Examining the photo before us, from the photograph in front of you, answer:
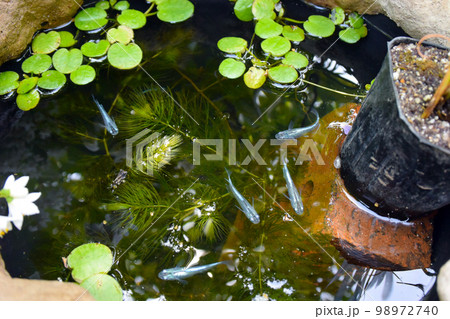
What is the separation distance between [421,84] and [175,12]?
5.51 ft

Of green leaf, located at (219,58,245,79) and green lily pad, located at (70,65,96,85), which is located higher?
green leaf, located at (219,58,245,79)

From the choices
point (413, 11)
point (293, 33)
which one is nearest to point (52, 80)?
point (293, 33)

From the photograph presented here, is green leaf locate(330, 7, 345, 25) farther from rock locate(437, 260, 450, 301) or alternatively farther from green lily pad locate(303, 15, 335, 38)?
rock locate(437, 260, 450, 301)

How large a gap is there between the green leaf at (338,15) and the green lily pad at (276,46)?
417mm

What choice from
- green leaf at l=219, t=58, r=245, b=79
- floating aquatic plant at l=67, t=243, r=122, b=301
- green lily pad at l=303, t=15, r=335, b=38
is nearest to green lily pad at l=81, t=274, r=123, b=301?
floating aquatic plant at l=67, t=243, r=122, b=301

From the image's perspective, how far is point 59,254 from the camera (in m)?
1.94

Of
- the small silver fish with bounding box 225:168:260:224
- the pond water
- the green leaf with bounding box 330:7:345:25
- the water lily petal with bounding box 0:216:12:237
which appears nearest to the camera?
the water lily petal with bounding box 0:216:12:237

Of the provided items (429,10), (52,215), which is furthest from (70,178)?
(429,10)

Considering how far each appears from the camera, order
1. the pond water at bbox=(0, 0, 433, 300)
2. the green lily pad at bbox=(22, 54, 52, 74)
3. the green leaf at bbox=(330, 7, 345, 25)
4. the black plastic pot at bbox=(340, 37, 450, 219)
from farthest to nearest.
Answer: the green leaf at bbox=(330, 7, 345, 25)
the green lily pad at bbox=(22, 54, 52, 74)
the pond water at bbox=(0, 0, 433, 300)
the black plastic pot at bbox=(340, 37, 450, 219)

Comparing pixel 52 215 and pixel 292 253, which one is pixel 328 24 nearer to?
pixel 292 253

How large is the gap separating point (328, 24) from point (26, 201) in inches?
83.3

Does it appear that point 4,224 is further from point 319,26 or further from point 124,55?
point 319,26

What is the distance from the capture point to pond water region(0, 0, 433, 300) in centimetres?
190

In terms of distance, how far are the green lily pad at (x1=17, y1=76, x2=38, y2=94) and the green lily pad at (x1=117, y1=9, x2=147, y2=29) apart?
2.26ft
